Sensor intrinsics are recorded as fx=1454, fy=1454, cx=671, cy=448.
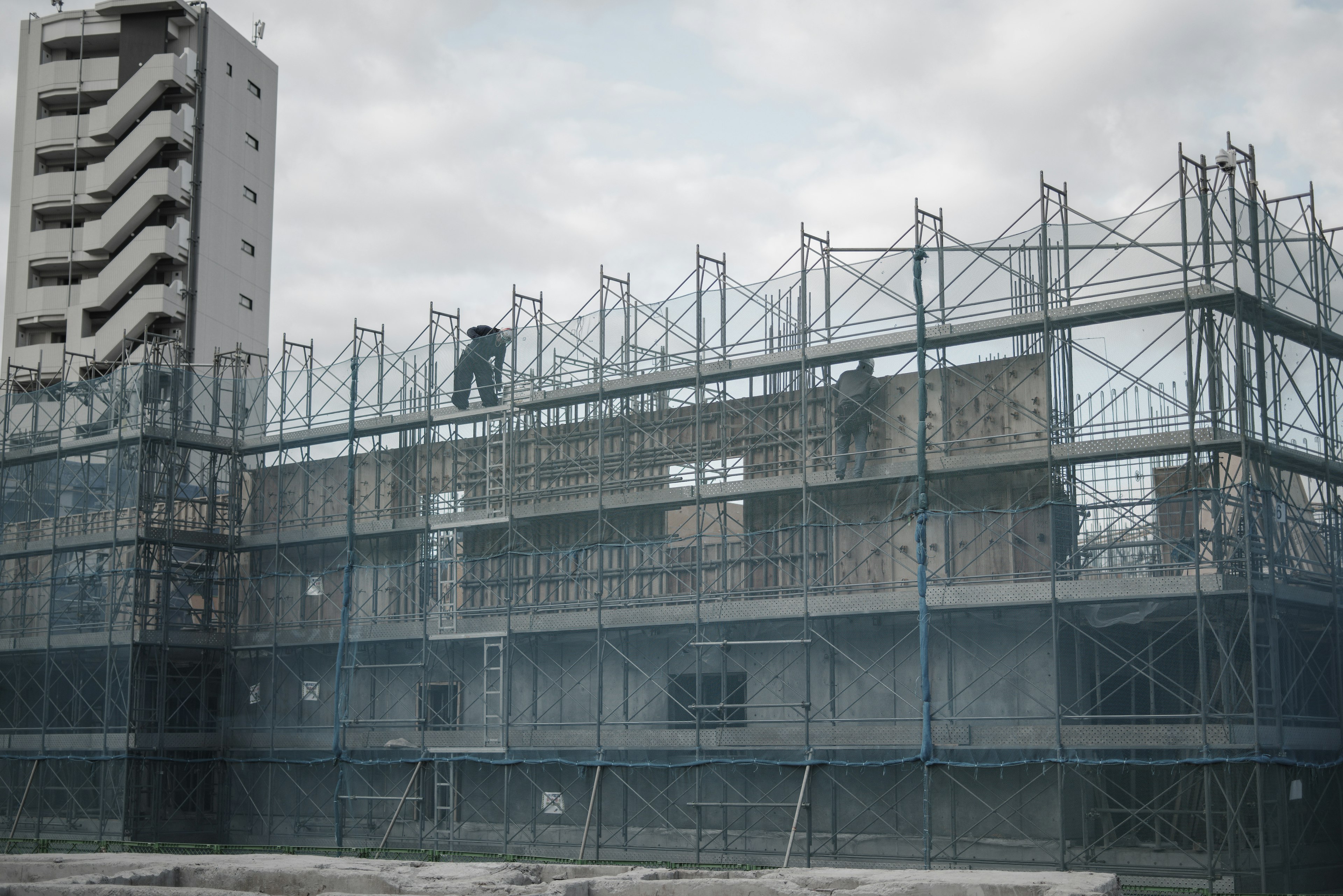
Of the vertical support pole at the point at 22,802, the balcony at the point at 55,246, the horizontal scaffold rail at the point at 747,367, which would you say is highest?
the balcony at the point at 55,246

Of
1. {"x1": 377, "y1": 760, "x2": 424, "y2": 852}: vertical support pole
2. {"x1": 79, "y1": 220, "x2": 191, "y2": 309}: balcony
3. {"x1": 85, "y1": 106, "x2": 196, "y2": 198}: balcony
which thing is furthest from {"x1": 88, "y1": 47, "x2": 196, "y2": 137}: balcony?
{"x1": 377, "y1": 760, "x2": 424, "y2": 852}: vertical support pole

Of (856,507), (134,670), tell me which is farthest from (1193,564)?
(134,670)

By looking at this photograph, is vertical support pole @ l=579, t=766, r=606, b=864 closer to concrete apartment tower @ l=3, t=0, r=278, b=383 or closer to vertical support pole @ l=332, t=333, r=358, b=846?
vertical support pole @ l=332, t=333, r=358, b=846

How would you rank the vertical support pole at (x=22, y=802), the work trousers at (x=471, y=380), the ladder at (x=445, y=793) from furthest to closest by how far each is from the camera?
the work trousers at (x=471, y=380) → the vertical support pole at (x=22, y=802) → the ladder at (x=445, y=793)

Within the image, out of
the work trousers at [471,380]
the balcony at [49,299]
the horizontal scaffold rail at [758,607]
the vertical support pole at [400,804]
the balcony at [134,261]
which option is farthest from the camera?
the balcony at [49,299]

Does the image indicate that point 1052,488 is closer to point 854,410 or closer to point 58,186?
point 854,410

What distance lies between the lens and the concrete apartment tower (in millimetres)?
45250

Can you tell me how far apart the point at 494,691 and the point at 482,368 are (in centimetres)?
615

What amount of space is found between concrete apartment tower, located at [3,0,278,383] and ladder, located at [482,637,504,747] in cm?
2229

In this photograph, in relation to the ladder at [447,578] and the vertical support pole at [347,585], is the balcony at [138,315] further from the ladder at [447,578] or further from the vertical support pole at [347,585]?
the ladder at [447,578]

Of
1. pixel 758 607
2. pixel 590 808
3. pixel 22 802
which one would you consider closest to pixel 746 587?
pixel 758 607

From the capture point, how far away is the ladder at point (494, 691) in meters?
25.2

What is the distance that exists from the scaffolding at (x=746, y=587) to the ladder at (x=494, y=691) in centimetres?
20

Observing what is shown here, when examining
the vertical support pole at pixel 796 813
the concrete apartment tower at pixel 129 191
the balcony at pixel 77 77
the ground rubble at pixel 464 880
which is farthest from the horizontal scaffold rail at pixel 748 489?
the balcony at pixel 77 77
